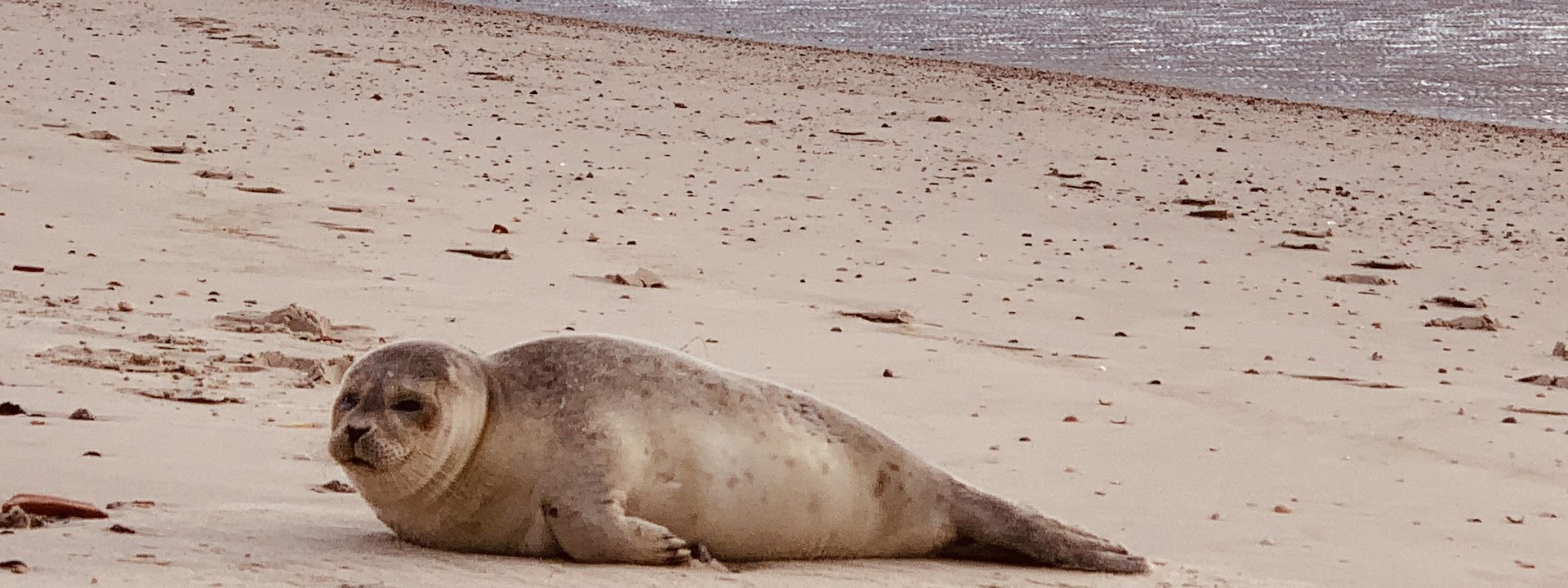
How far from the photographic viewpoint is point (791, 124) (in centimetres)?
1623

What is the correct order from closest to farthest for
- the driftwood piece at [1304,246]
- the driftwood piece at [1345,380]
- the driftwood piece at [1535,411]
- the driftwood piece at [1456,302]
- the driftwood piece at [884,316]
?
the driftwood piece at [1535,411] → the driftwood piece at [1345,380] → the driftwood piece at [884,316] → the driftwood piece at [1456,302] → the driftwood piece at [1304,246]

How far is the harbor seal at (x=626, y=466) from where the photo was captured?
411cm

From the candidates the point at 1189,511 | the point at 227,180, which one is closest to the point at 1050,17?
the point at 227,180

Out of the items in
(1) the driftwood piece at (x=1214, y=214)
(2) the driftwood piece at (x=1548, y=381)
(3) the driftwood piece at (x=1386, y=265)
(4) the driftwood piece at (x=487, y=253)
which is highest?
(1) the driftwood piece at (x=1214, y=214)

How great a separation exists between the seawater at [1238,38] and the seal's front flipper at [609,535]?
1831 centimetres

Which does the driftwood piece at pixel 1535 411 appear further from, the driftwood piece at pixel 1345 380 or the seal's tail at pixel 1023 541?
the seal's tail at pixel 1023 541

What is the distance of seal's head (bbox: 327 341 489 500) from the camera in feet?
13.2

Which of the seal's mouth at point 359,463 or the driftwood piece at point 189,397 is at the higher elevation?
the seal's mouth at point 359,463

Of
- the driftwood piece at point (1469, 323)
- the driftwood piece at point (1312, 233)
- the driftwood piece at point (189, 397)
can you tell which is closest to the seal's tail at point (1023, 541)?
the driftwood piece at point (189, 397)

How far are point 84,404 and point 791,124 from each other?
10993 millimetres

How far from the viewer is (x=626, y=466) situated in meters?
4.20

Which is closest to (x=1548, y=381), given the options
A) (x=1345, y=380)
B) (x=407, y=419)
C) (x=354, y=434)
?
(x=1345, y=380)

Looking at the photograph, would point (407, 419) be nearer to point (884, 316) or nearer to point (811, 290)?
point (884, 316)

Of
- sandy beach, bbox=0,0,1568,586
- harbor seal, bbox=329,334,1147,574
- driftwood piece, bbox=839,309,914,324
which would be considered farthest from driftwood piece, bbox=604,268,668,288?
harbor seal, bbox=329,334,1147,574
